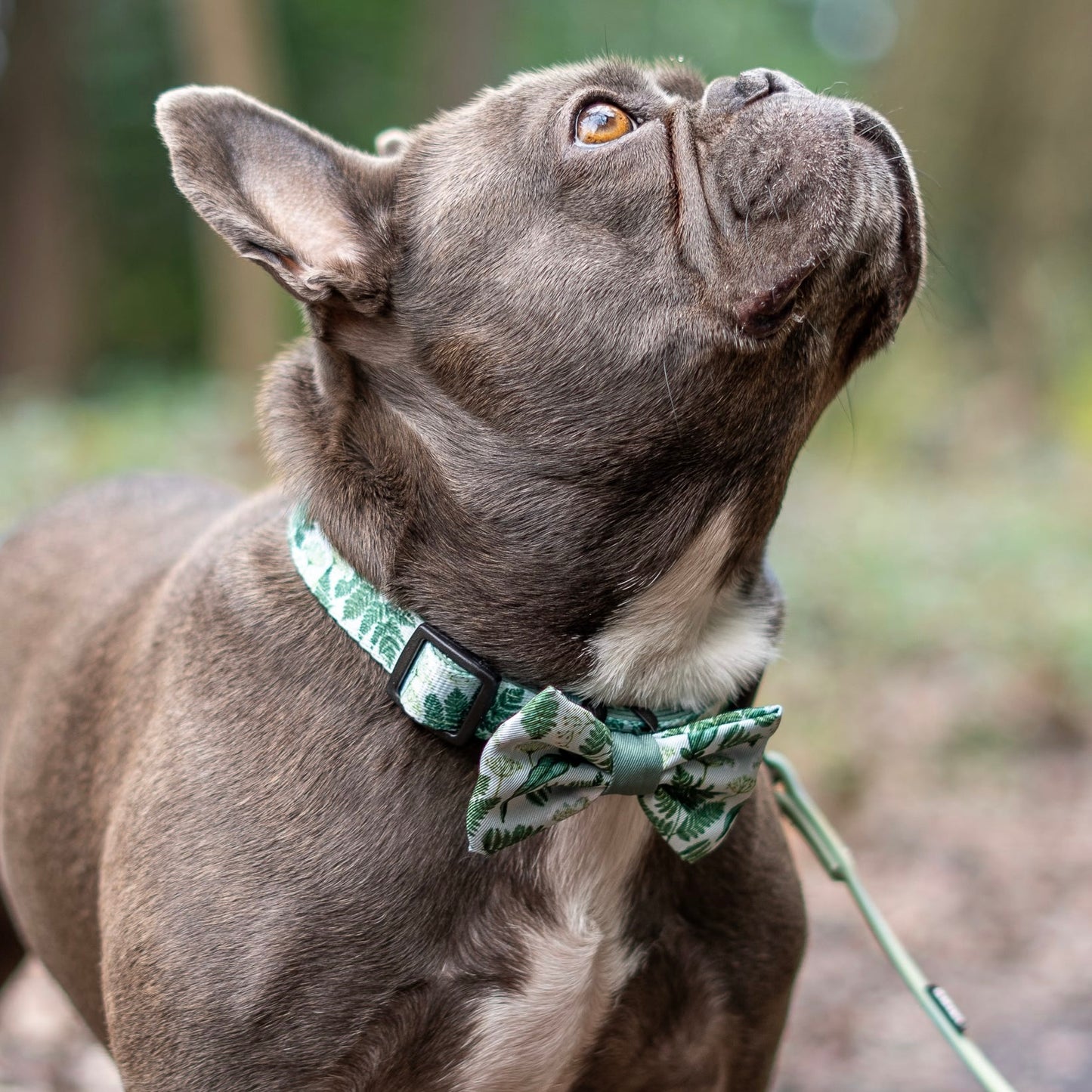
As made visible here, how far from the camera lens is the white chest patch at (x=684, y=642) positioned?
2619mm

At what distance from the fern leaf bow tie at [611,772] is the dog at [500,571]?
162 mm

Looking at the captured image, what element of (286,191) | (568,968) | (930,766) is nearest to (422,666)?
(568,968)

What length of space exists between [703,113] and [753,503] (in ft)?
2.62

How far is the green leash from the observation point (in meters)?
3.05

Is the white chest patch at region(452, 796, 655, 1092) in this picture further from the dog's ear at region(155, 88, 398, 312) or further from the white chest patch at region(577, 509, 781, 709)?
the dog's ear at region(155, 88, 398, 312)

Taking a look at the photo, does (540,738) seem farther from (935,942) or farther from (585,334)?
(935,942)

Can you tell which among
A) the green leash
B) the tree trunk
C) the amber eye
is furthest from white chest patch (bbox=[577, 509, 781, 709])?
the tree trunk

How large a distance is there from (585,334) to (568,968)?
122 centimetres

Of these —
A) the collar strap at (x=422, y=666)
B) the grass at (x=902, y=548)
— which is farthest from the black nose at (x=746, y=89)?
the grass at (x=902, y=548)

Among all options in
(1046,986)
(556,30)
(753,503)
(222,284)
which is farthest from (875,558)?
(556,30)

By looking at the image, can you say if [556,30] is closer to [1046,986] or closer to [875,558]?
[875,558]

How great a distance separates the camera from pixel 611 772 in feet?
8.06

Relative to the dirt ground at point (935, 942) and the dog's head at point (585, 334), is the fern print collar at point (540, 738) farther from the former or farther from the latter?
the dirt ground at point (935, 942)

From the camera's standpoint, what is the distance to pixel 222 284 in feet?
45.1
